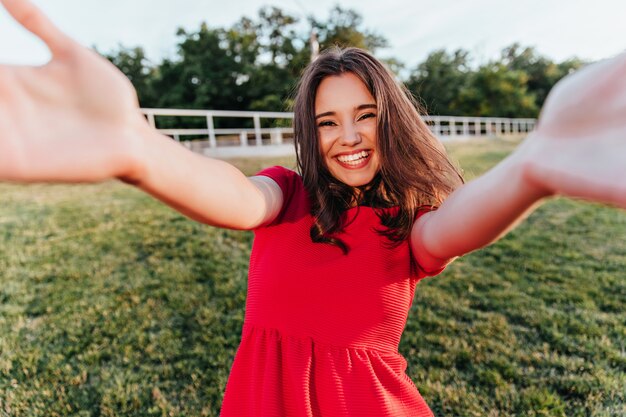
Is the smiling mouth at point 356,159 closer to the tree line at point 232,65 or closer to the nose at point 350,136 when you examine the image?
the nose at point 350,136

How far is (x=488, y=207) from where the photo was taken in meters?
0.85

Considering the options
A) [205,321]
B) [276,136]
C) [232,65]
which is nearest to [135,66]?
[232,65]

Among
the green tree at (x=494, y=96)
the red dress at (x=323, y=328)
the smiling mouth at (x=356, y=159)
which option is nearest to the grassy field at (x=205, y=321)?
the red dress at (x=323, y=328)

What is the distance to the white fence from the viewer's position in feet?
34.4

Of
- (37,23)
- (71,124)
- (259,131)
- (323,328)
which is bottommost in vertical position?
(323,328)

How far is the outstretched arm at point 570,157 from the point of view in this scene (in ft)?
2.11

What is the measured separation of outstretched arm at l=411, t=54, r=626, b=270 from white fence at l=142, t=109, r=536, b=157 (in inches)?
43.5

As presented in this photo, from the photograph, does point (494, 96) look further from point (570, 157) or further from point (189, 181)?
point (189, 181)

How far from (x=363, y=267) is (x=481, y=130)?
2820 cm

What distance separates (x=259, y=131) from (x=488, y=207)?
11342 mm

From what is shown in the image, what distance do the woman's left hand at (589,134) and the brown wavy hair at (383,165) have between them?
2.20 ft

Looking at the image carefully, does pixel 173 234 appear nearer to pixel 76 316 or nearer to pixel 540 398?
pixel 76 316

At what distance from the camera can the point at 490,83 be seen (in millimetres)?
39031

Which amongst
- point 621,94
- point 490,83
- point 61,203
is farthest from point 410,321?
point 490,83
